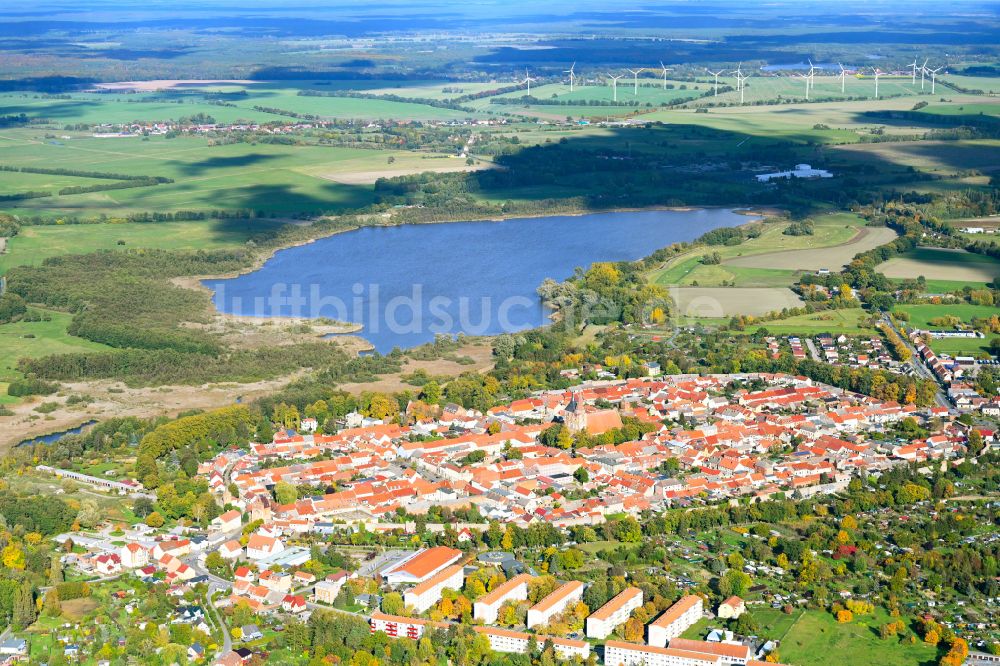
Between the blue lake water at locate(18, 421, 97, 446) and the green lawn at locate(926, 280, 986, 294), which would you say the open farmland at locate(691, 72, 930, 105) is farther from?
the blue lake water at locate(18, 421, 97, 446)

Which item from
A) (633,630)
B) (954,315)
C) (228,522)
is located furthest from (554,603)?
(954,315)

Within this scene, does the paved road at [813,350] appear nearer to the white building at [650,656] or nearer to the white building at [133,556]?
the white building at [650,656]

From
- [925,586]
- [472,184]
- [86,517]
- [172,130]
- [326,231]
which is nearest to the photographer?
[925,586]

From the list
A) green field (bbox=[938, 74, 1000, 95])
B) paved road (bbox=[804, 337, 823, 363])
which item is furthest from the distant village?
green field (bbox=[938, 74, 1000, 95])

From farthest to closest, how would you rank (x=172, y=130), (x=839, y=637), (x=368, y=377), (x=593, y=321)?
(x=172, y=130) < (x=593, y=321) < (x=368, y=377) < (x=839, y=637)

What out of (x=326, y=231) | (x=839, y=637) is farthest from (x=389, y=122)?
(x=839, y=637)

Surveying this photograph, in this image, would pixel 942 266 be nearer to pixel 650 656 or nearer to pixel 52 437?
pixel 52 437

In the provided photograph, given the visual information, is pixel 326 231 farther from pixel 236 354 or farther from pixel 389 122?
pixel 389 122

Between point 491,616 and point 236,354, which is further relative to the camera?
point 236,354
